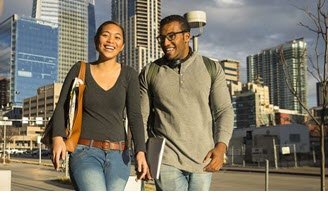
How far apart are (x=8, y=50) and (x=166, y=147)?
186831 millimetres

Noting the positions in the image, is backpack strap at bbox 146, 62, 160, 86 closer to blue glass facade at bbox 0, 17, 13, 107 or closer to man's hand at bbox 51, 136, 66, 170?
man's hand at bbox 51, 136, 66, 170

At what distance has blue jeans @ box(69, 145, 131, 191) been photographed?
2.64m

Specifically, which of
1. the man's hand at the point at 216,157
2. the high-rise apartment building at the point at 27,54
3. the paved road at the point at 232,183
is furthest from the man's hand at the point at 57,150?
the high-rise apartment building at the point at 27,54

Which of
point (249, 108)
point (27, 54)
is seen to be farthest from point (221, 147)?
point (27, 54)

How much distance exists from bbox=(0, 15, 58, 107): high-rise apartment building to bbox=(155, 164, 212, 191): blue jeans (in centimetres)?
16960

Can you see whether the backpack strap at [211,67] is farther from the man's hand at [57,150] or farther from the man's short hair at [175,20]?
the man's hand at [57,150]

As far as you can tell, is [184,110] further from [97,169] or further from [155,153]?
[97,169]

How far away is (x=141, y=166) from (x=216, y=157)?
472 mm

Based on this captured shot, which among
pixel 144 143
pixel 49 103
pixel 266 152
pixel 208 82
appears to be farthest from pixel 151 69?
pixel 49 103

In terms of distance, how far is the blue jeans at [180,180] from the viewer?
2.94 metres

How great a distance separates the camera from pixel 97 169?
2705 mm

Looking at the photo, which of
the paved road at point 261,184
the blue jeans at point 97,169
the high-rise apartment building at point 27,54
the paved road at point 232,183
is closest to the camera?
the blue jeans at point 97,169

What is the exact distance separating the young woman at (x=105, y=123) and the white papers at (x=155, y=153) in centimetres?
6

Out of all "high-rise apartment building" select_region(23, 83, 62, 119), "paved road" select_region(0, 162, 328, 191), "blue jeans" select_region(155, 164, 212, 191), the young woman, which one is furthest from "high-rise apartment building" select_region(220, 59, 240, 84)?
the young woman
